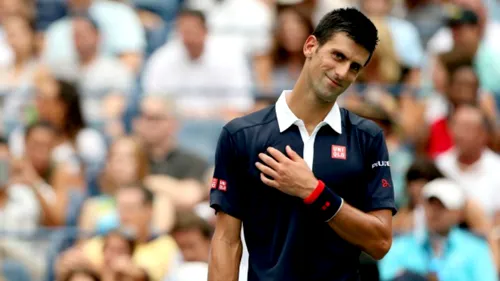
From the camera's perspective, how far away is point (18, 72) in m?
11.9

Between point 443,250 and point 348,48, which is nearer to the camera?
point 348,48

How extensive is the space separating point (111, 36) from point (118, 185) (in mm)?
2862

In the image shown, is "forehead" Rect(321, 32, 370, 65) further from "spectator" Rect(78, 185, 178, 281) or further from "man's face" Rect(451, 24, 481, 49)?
"man's face" Rect(451, 24, 481, 49)

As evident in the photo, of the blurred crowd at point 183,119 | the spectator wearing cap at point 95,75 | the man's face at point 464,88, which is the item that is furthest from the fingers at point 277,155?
the spectator wearing cap at point 95,75

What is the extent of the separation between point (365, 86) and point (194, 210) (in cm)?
232

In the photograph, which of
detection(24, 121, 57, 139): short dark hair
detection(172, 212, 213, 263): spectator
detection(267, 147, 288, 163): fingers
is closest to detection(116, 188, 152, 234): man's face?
detection(172, 212, 213, 263): spectator

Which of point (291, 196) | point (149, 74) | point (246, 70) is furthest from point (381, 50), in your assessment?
point (291, 196)

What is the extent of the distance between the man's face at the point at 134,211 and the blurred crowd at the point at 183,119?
0.04 ft

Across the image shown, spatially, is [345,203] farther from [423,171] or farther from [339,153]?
[423,171]

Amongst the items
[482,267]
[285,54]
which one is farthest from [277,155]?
[285,54]

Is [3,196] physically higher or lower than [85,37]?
lower

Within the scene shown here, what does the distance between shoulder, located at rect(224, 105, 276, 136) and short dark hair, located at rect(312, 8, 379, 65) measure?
37cm

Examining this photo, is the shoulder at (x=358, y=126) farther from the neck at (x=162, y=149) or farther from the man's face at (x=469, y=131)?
the neck at (x=162, y=149)

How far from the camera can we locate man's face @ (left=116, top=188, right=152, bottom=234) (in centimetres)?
904
